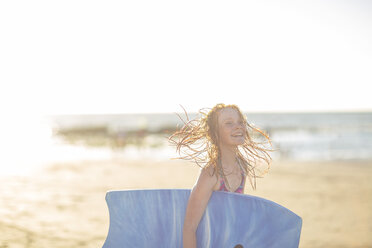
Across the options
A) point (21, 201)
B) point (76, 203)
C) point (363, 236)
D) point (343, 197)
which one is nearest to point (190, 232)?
point (363, 236)

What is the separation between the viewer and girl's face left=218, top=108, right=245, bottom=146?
6.26 feet

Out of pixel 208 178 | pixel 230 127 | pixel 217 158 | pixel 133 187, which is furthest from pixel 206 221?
pixel 133 187

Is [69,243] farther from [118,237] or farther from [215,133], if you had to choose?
[215,133]

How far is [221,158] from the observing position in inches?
75.2

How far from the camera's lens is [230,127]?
1.93 meters

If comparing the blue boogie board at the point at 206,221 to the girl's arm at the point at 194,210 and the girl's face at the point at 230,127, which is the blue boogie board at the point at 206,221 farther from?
the girl's face at the point at 230,127

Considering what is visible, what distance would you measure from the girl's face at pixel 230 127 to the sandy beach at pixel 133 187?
285cm

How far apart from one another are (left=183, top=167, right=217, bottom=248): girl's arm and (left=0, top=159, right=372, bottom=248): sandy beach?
272cm

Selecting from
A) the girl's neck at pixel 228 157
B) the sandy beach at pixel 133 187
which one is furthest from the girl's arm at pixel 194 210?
the sandy beach at pixel 133 187

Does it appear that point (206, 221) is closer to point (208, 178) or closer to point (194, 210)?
point (194, 210)

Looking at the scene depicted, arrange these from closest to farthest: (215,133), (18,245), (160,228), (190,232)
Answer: (190,232) < (160,228) < (215,133) < (18,245)

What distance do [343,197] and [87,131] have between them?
77.1 feet

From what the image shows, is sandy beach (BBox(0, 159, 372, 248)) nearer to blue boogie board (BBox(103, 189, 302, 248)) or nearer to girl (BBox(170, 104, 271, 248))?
blue boogie board (BBox(103, 189, 302, 248))

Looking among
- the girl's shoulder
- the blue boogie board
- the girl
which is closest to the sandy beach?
the blue boogie board
